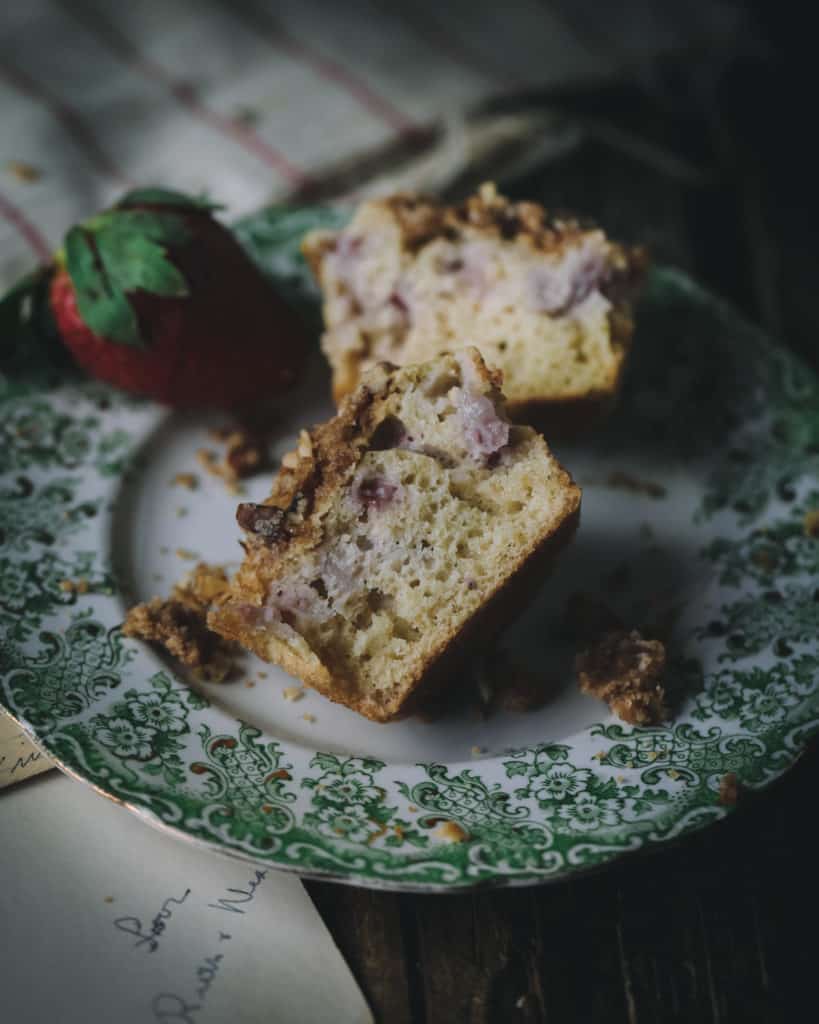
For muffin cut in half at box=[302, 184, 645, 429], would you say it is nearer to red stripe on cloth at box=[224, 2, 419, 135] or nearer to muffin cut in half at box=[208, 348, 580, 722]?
muffin cut in half at box=[208, 348, 580, 722]

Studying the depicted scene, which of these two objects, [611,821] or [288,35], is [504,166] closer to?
[288,35]

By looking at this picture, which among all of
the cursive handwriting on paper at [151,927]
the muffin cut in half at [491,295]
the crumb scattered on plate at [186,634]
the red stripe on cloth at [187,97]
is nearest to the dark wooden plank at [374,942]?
the cursive handwriting on paper at [151,927]

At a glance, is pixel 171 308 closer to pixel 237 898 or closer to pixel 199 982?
pixel 237 898

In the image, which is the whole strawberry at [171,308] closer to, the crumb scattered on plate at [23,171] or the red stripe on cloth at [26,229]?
the red stripe on cloth at [26,229]

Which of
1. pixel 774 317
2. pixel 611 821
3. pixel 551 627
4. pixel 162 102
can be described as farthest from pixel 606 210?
pixel 611 821

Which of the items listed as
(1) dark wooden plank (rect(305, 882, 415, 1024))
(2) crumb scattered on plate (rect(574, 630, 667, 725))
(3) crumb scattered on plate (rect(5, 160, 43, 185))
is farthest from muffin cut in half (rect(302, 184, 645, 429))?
(1) dark wooden plank (rect(305, 882, 415, 1024))

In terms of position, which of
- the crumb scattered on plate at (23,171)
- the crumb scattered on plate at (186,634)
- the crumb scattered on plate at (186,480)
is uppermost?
the crumb scattered on plate at (23,171)
